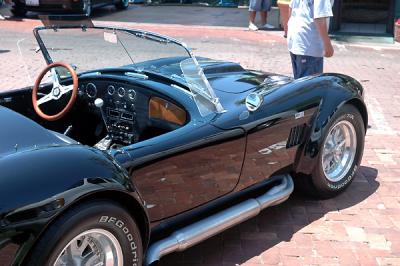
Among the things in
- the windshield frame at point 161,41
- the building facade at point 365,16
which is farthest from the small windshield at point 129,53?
the building facade at point 365,16

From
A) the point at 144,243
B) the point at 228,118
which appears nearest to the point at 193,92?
the point at 228,118

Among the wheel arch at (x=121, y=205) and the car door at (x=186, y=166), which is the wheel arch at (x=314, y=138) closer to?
the car door at (x=186, y=166)

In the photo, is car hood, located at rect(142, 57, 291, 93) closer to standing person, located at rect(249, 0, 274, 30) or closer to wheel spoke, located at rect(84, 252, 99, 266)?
wheel spoke, located at rect(84, 252, 99, 266)

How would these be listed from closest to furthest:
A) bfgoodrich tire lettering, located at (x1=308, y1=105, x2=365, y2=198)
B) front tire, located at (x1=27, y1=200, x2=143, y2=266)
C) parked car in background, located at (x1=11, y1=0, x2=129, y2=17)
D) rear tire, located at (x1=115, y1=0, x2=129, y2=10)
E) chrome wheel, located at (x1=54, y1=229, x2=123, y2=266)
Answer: front tire, located at (x1=27, y1=200, x2=143, y2=266), chrome wheel, located at (x1=54, y1=229, x2=123, y2=266), bfgoodrich tire lettering, located at (x1=308, y1=105, x2=365, y2=198), parked car in background, located at (x1=11, y1=0, x2=129, y2=17), rear tire, located at (x1=115, y1=0, x2=129, y2=10)

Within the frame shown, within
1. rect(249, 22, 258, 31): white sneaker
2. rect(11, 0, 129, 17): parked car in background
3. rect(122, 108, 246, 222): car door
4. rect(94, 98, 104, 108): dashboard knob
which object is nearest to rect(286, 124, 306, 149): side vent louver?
rect(122, 108, 246, 222): car door

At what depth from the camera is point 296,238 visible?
3.77 metres

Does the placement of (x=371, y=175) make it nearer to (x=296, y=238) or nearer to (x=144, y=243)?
(x=296, y=238)

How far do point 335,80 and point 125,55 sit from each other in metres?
1.53

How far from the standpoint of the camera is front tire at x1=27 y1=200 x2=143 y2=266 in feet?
7.78

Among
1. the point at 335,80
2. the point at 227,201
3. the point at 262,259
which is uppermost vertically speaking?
the point at 335,80

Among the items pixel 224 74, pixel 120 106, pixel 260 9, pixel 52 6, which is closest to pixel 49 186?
pixel 120 106

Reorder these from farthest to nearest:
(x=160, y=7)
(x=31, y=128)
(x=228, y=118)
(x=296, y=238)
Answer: (x=160, y=7), (x=296, y=238), (x=228, y=118), (x=31, y=128)

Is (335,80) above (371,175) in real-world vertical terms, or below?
above

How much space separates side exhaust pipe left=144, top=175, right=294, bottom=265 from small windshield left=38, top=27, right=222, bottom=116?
2.02 ft
